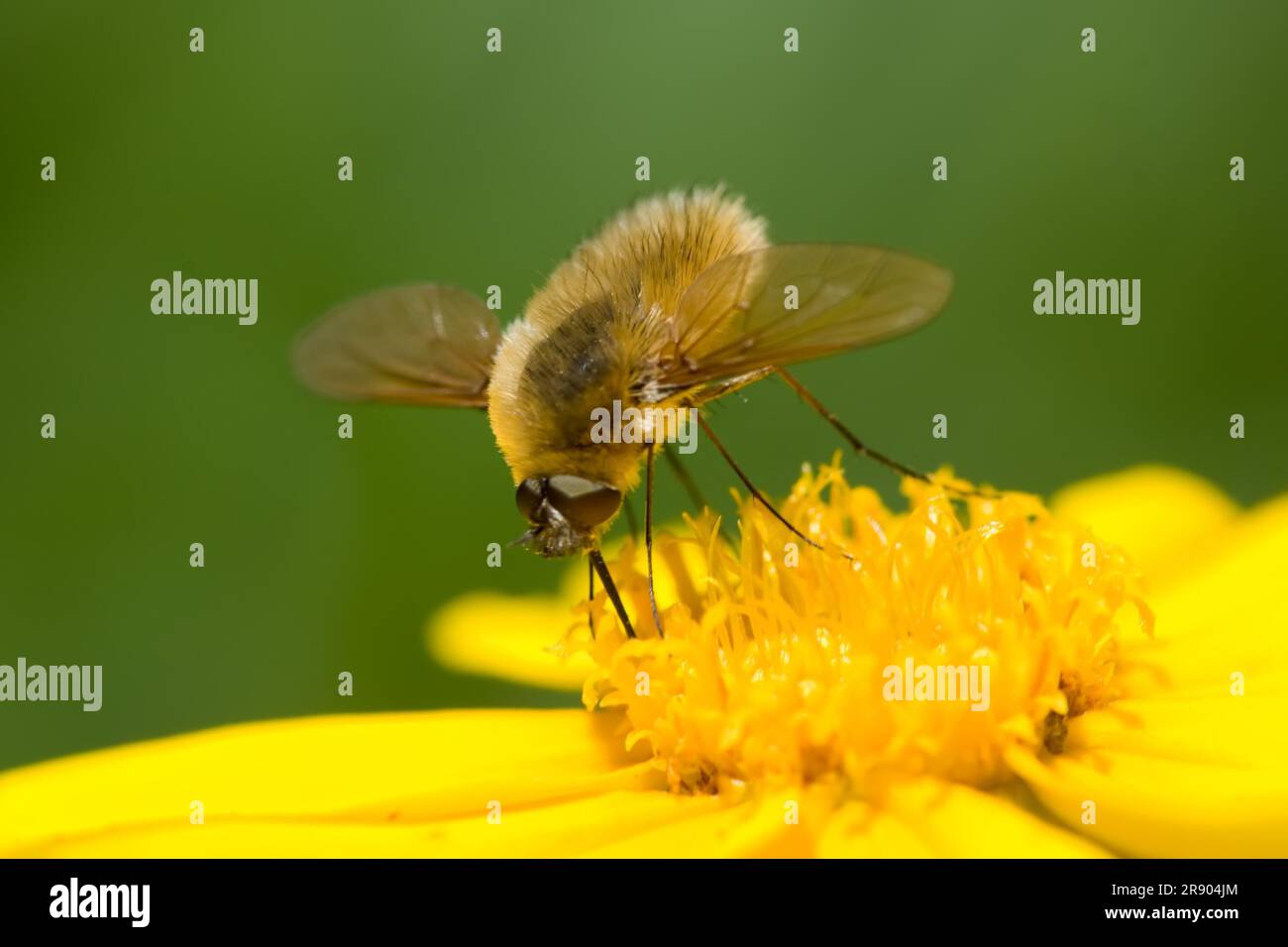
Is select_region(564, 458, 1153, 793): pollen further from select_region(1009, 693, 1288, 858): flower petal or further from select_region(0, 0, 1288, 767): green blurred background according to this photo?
select_region(0, 0, 1288, 767): green blurred background

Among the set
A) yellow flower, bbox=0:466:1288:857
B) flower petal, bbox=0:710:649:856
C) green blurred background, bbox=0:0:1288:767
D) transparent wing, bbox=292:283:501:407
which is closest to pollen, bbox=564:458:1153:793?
Result: yellow flower, bbox=0:466:1288:857

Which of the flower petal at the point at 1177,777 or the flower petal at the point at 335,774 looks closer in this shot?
the flower petal at the point at 1177,777

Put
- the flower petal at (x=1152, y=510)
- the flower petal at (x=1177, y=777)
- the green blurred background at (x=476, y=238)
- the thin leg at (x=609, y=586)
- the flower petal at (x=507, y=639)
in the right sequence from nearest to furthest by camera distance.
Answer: the flower petal at (x=1177, y=777) → the thin leg at (x=609, y=586) → the flower petal at (x=507, y=639) → the flower petal at (x=1152, y=510) → the green blurred background at (x=476, y=238)

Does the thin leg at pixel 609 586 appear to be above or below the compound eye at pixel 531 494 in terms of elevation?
below

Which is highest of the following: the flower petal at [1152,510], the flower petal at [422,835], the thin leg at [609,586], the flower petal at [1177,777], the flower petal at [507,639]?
the flower petal at [1152,510]

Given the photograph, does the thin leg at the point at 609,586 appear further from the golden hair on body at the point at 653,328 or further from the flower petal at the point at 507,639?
the flower petal at the point at 507,639

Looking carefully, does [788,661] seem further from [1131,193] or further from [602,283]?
[1131,193]

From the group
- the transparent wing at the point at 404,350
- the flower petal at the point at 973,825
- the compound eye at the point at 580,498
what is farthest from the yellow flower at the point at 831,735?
the transparent wing at the point at 404,350

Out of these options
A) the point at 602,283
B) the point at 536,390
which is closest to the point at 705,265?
the point at 602,283
